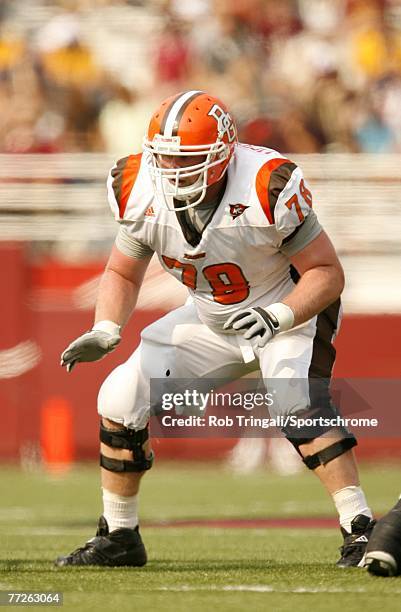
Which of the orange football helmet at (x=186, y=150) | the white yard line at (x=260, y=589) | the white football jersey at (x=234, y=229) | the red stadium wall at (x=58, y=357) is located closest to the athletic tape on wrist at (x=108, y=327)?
the white football jersey at (x=234, y=229)

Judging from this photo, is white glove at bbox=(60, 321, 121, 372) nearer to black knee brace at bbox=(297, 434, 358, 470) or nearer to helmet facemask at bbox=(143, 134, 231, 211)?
helmet facemask at bbox=(143, 134, 231, 211)

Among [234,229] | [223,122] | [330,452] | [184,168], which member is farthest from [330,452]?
[223,122]

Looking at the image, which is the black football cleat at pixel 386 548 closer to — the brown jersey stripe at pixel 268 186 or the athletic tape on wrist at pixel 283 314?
the athletic tape on wrist at pixel 283 314

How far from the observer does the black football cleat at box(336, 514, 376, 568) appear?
4.39 m

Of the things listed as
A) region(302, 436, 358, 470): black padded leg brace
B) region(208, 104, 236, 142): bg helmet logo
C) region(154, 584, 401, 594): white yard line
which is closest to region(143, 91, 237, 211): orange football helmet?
region(208, 104, 236, 142): bg helmet logo

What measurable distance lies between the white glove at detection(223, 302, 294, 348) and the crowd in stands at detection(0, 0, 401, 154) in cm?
594

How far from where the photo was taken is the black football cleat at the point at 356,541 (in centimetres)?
439

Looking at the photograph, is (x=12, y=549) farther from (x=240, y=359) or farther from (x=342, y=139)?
(x=342, y=139)

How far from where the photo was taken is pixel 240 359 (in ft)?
15.4

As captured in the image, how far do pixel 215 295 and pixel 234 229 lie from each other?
0.99 feet

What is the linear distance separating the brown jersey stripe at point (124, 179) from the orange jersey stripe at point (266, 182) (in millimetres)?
430

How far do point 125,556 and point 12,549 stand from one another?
69cm

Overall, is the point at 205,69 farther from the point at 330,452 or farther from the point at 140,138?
the point at 330,452

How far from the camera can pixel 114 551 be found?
4625 millimetres
